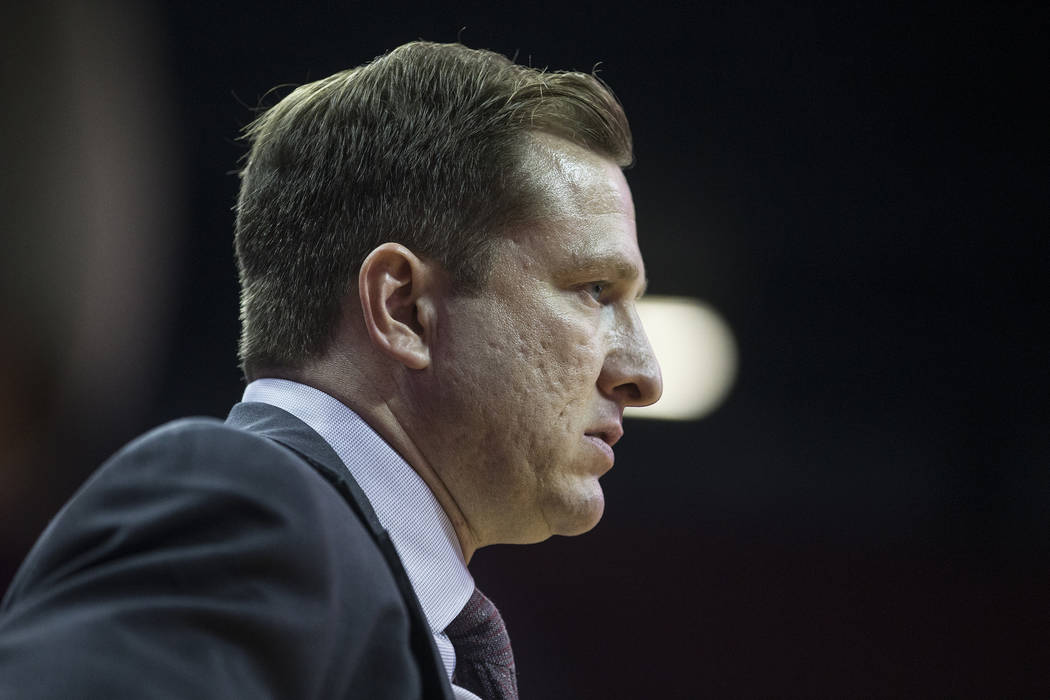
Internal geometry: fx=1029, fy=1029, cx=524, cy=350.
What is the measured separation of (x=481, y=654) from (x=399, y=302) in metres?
0.35

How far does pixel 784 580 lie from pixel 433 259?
2.03 meters

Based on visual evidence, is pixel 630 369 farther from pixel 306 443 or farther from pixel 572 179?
pixel 306 443

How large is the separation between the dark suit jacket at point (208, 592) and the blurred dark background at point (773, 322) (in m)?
1.64

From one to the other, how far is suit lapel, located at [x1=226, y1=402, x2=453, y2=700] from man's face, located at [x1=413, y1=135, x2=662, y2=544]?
0.14 meters

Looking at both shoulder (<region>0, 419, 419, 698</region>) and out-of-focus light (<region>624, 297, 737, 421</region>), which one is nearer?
shoulder (<region>0, 419, 419, 698</region>)

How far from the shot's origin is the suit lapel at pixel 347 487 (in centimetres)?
74

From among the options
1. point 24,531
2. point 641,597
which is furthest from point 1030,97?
point 24,531

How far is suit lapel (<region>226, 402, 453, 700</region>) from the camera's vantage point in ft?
2.41

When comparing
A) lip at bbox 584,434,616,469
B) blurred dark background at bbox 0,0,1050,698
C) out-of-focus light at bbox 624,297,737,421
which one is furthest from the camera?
out-of-focus light at bbox 624,297,737,421

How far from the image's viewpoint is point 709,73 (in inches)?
109

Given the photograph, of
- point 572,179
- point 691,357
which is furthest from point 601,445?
point 691,357

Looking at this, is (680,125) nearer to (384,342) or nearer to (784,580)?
(784,580)

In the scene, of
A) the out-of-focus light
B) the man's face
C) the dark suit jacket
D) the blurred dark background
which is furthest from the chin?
the out-of-focus light

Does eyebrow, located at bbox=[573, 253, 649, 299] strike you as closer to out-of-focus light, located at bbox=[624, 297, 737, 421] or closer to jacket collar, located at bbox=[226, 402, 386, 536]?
jacket collar, located at bbox=[226, 402, 386, 536]
